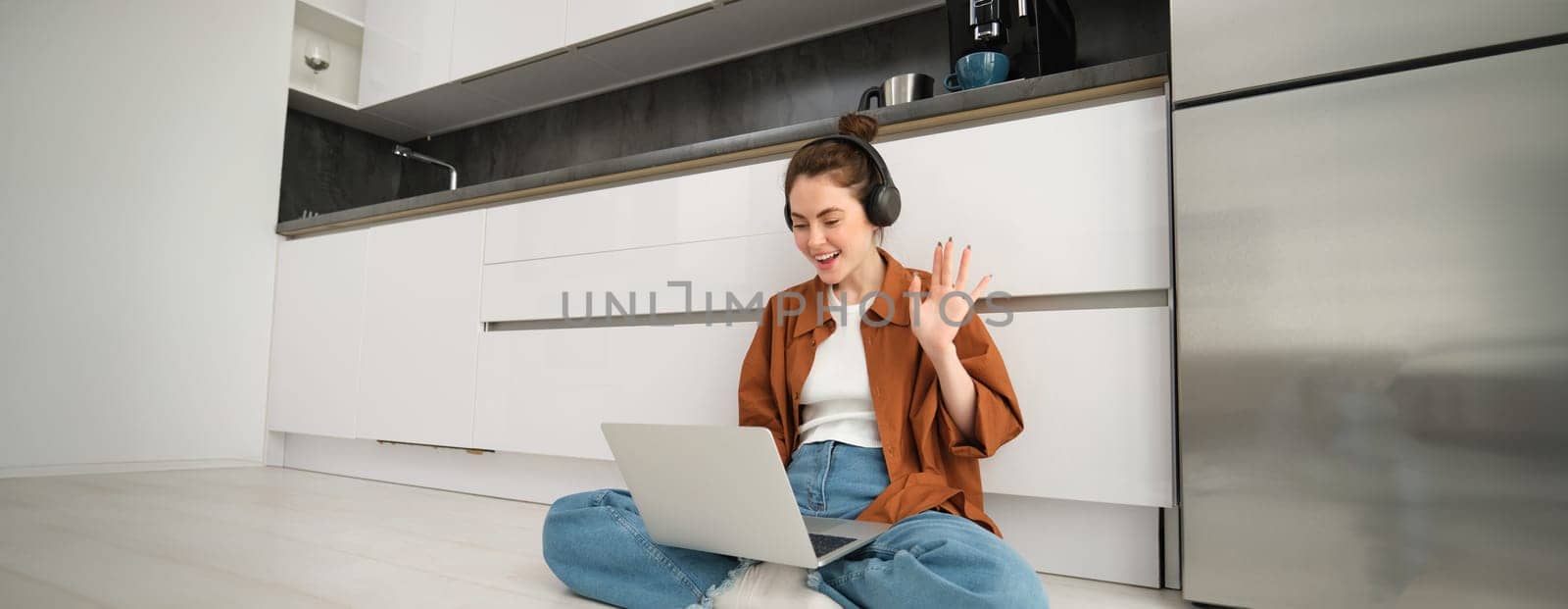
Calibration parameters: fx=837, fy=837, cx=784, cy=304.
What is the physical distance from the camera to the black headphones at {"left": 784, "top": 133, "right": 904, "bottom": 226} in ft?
4.05

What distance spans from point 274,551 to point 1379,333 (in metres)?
1.66

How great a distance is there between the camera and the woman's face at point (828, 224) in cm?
123

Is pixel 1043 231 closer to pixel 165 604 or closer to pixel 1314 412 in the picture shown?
pixel 1314 412

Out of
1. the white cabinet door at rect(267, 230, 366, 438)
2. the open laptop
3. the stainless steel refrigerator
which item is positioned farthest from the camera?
the white cabinet door at rect(267, 230, 366, 438)

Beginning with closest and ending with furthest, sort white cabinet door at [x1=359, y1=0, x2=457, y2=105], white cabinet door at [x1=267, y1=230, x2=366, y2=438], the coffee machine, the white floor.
→ the white floor, the coffee machine, white cabinet door at [x1=267, y1=230, x2=366, y2=438], white cabinet door at [x1=359, y1=0, x2=457, y2=105]

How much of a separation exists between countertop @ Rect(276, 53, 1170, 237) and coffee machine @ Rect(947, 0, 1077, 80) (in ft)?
0.87

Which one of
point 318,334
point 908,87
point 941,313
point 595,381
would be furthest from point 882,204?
point 318,334

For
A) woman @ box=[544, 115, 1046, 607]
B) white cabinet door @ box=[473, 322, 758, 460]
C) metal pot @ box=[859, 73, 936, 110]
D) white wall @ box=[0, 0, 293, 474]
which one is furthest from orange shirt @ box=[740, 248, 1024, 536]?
white wall @ box=[0, 0, 293, 474]

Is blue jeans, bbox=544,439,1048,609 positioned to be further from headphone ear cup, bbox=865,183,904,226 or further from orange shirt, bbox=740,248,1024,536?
headphone ear cup, bbox=865,183,904,226

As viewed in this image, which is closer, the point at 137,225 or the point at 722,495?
the point at 722,495

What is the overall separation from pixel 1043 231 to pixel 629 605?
2.84 ft

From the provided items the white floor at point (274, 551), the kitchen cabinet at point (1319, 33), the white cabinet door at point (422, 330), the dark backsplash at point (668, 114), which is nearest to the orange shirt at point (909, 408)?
the white floor at point (274, 551)

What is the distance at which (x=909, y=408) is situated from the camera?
48.6 inches

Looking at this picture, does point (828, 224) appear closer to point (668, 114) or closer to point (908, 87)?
point (908, 87)
